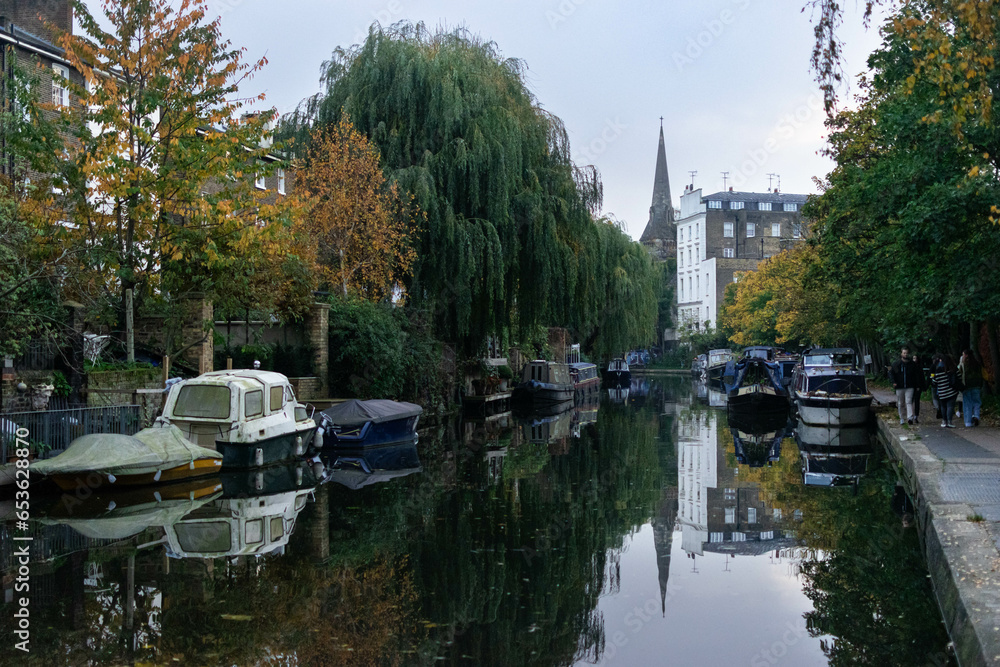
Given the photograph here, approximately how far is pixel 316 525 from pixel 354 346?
45.9 feet

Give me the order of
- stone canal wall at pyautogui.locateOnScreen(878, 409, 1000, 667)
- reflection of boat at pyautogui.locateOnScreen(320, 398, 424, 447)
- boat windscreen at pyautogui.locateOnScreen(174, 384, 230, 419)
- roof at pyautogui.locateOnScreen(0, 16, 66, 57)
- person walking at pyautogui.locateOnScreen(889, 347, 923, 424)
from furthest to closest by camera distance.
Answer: roof at pyautogui.locateOnScreen(0, 16, 66, 57)
person walking at pyautogui.locateOnScreen(889, 347, 923, 424)
reflection of boat at pyautogui.locateOnScreen(320, 398, 424, 447)
boat windscreen at pyautogui.locateOnScreen(174, 384, 230, 419)
stone canal wall at pyautogui.locateOnScreen(878, 409, 1000, 667)

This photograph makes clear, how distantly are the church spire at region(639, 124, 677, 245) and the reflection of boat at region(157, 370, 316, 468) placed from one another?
3928 inches

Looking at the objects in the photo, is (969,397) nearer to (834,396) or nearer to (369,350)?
(834,396)

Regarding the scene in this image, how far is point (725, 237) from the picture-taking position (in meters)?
94.1

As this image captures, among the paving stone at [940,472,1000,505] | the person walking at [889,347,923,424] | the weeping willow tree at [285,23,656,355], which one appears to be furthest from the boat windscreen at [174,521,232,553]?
the person walking at [889,347,923,424]

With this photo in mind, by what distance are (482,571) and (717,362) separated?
204 feet

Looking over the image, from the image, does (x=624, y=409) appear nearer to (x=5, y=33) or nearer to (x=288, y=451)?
(x=288, y=451)

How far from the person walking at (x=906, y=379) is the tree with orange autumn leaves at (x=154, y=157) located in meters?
15.0

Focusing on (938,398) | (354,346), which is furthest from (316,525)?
(938,398)

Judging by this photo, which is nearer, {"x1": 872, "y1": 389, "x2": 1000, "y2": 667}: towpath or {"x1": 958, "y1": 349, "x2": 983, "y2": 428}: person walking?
{"x1": 872, "y1": 389, "x2": 1000, "y2": 667}: towpath

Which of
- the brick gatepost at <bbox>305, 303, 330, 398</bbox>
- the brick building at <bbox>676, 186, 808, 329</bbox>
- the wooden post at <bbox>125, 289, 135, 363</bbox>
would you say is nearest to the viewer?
the wooden post at <bbox>125, 289, 135, 363</bbox>

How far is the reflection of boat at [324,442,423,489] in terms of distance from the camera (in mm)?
17328

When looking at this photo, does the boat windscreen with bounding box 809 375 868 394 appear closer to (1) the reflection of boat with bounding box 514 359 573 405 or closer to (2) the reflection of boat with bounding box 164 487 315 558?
(1) the reflection of boat with bounding box 514 359 573 405

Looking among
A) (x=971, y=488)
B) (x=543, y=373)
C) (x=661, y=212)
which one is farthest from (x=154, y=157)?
(x=661, y=212)
